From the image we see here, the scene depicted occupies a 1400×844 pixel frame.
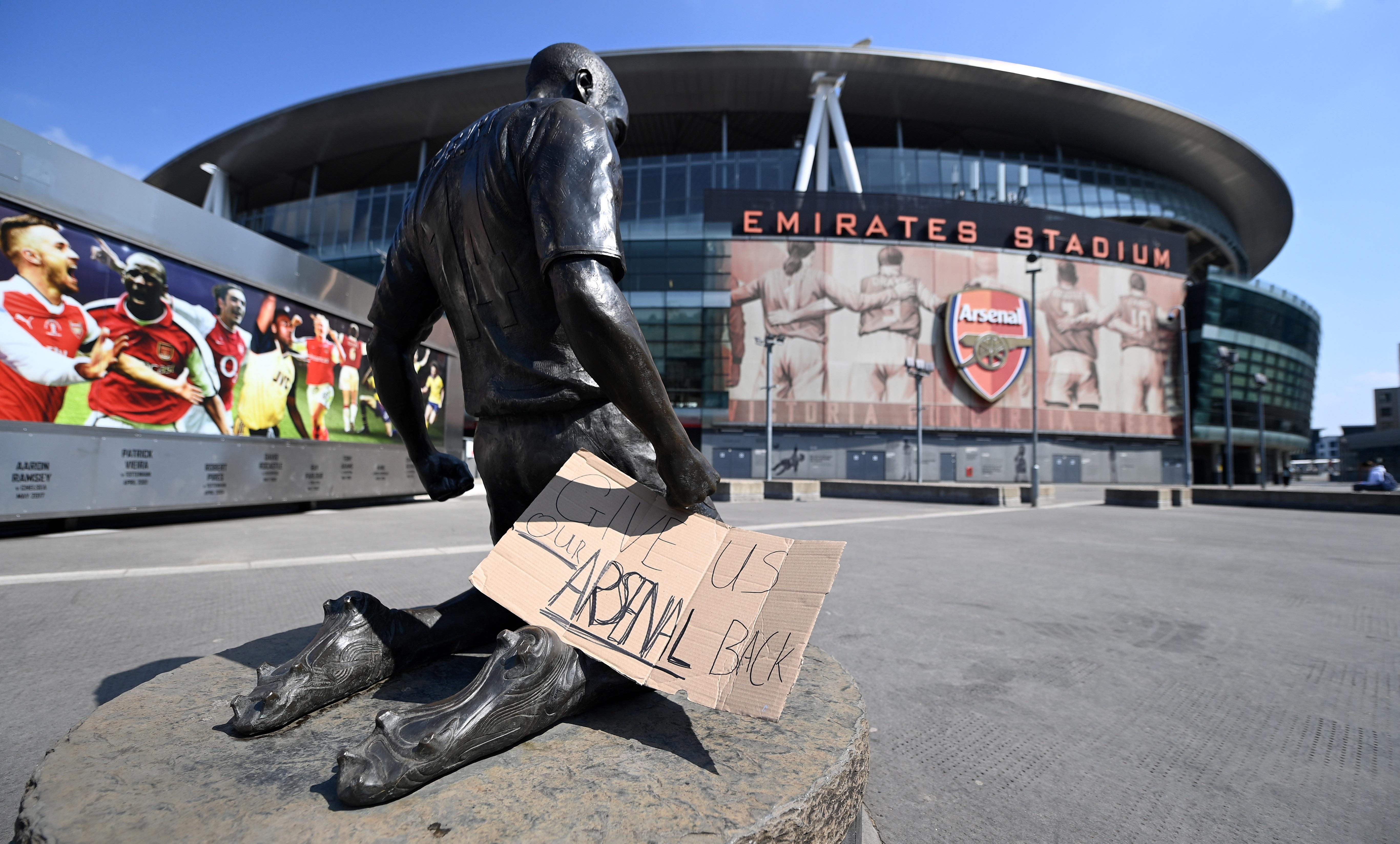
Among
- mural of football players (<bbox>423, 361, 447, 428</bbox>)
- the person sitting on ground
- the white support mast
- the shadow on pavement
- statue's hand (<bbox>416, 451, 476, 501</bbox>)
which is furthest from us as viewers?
the white support mast

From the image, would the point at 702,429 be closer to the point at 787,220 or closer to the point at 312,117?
the point at 787,220

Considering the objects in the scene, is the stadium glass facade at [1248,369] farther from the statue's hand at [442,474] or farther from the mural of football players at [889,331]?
the statue's hand at [442,474]

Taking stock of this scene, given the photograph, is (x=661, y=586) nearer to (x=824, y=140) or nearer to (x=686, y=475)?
(x=686, y=475)

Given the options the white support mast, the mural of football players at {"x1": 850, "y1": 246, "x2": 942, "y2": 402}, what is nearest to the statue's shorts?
the mural of football players at {"x1": 850, "y1": 246, "x2": 942, "y2": 402}

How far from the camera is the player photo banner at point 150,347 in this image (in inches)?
273

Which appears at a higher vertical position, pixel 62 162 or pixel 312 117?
pixel 312 117

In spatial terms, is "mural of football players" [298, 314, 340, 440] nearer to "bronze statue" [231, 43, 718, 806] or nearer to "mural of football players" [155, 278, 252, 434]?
"mural of football players" [155, 278, 252, 434]

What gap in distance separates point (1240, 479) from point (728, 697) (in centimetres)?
5278

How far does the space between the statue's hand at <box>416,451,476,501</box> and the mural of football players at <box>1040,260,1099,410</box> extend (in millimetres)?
36314

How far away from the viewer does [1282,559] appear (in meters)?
6.82

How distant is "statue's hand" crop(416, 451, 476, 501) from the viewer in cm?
204

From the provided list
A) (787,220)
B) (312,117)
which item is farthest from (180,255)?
(312,117)

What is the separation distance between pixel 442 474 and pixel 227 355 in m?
9.56

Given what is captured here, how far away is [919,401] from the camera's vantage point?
26.9 metres
